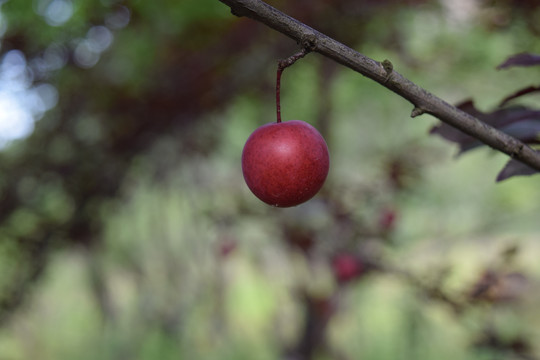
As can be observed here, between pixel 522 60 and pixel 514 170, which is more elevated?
pixel 522 60

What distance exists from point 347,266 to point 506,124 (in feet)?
5.56

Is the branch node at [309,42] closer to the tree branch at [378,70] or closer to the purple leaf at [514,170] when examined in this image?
the tree branch at [378,70]

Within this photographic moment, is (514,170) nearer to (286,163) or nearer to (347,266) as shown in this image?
(286,163)

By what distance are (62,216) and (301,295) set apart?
170cm

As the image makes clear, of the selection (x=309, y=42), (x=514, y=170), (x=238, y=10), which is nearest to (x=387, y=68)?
(x=309, y=42)

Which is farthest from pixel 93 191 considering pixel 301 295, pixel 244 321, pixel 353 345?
pixel 244 321

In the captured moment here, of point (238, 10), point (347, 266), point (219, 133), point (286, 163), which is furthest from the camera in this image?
point (219, 133)

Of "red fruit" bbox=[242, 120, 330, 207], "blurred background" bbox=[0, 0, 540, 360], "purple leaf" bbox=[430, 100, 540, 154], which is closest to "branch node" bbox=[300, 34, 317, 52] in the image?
"red fruit" bbox=[242, 120, 330, 207]

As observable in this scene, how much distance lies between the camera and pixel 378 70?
2.13ft

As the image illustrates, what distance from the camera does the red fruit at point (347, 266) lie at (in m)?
2.49

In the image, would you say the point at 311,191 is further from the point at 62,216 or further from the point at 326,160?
the point at 62,216

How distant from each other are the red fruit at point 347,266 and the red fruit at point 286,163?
5.75ft

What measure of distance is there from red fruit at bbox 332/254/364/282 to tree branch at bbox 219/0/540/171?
5.86 ft

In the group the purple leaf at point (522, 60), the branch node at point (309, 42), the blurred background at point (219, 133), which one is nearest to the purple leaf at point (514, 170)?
the purple leaf at point (522, 60)
